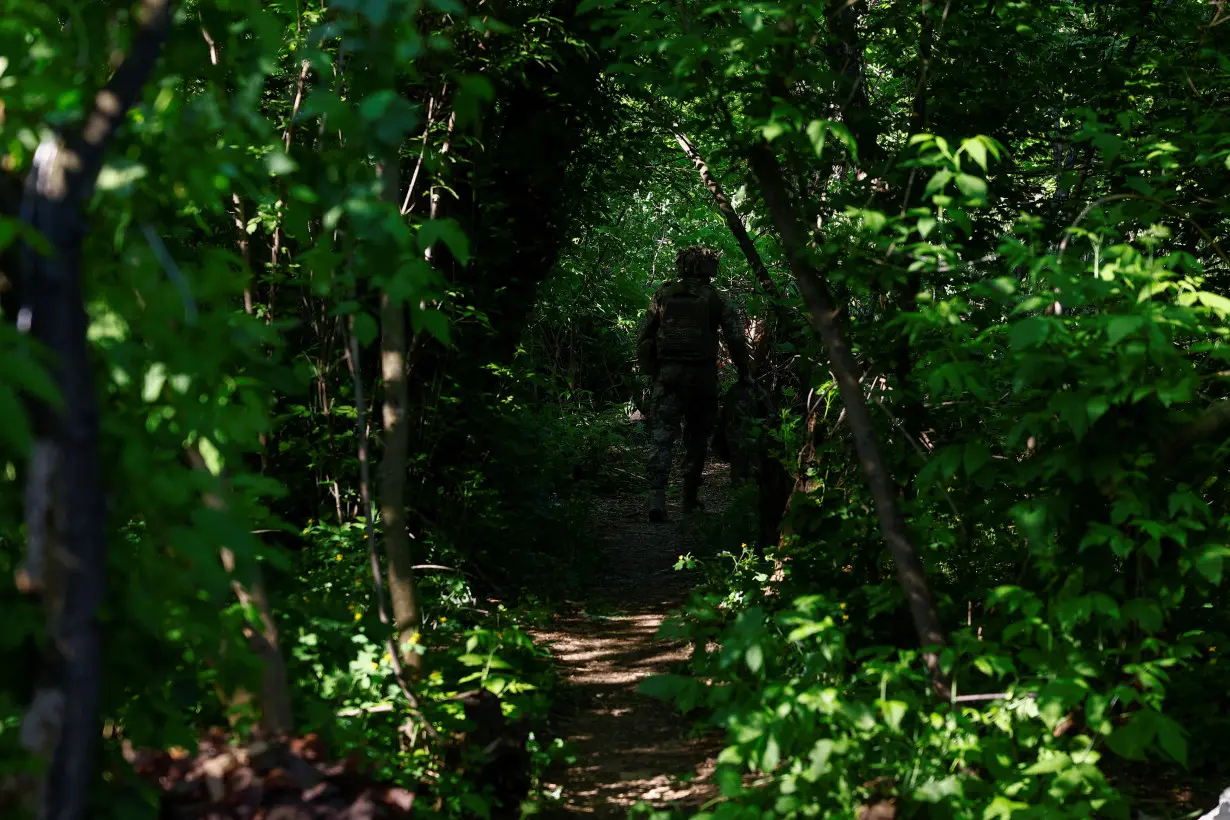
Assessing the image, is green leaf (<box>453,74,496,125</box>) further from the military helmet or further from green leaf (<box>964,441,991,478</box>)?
the military helmet

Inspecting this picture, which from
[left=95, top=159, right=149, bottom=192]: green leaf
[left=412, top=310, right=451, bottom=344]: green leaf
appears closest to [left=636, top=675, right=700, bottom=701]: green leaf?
[left=412, top=310, right=451, bottom=344]: green leaf

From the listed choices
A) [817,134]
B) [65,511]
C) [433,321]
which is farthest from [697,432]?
[65,511]

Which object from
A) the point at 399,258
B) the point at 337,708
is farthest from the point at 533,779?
the point at 399,258

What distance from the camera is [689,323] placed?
32.4ft

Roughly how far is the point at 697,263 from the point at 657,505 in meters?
2.22

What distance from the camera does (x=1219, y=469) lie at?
3.96 m

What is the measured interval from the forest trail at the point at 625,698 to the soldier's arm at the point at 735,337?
5.60 feet

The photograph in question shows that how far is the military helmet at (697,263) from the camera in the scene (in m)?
9.84

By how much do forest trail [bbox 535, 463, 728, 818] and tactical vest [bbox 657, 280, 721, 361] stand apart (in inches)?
71.5

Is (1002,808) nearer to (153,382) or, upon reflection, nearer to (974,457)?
(974,457)

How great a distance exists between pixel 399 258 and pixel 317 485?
352 cm

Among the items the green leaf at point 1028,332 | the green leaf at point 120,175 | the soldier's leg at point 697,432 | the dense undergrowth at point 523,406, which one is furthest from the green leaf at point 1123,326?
the soldier's leg at point 697,432

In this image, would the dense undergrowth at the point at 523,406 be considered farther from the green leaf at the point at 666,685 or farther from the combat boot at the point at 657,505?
the combat boot at the point at 657,505

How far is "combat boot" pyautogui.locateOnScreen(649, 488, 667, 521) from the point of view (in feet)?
33.0
